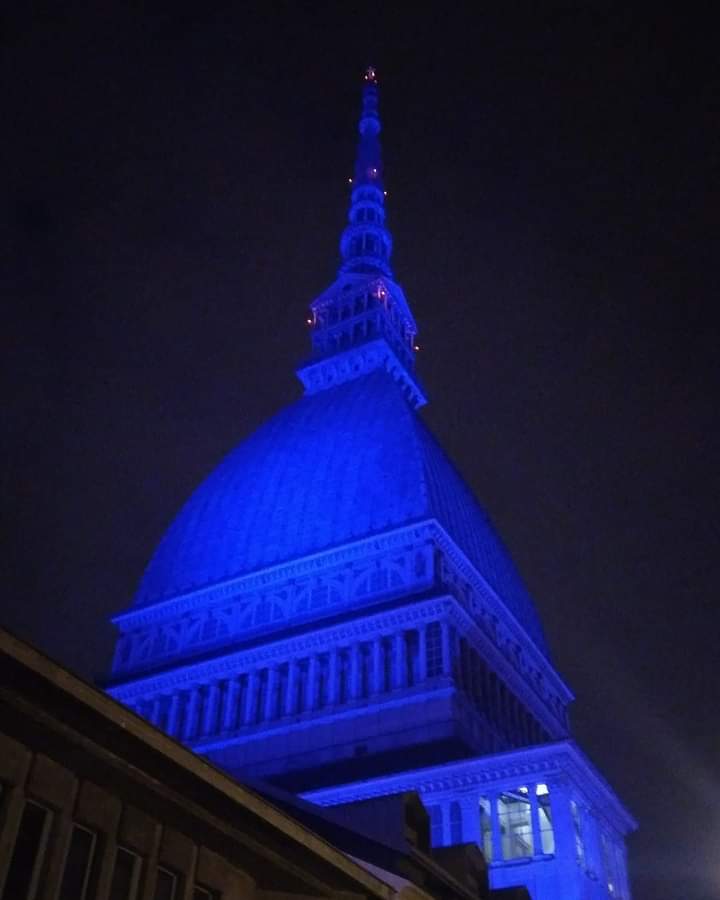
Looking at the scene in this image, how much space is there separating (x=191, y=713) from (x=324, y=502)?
1661 centimetres

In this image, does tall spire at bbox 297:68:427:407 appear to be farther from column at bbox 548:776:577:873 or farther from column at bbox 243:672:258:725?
column at bbox 548:776:577:873

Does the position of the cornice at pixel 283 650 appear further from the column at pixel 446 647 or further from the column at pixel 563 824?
the column at pixel 563 824

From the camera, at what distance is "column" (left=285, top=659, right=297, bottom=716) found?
2309 inches

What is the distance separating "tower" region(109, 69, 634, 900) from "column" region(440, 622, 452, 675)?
0.11 meters

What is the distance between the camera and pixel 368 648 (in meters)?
58.6

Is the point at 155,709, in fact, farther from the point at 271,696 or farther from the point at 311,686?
the point at 311,686

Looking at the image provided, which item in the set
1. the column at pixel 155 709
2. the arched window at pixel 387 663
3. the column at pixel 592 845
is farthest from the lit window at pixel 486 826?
the column at pixel 155 709

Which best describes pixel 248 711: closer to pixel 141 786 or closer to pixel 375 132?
pixel 141 786

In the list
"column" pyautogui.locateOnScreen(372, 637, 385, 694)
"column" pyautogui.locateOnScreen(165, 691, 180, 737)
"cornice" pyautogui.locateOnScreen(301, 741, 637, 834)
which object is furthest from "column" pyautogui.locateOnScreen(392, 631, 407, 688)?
"column" pyautogui.locateOnScreen(165, 691, 180, 737)

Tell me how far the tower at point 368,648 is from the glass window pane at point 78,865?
30.4 meters

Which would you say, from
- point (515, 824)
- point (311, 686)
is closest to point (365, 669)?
point (311, 686)

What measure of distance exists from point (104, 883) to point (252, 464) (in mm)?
61038

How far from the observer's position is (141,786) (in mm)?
15953

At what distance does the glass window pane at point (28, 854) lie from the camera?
554 inches
